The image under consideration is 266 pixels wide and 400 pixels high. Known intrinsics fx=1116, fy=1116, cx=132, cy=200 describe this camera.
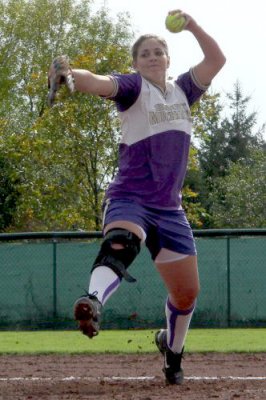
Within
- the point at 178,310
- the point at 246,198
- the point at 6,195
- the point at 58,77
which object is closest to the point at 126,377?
the point at 178,310

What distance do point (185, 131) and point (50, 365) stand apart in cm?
341

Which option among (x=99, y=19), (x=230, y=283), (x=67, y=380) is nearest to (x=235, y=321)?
(x=230, y=283)

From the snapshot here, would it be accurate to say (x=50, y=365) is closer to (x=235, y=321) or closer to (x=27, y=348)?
(x=27, y=348)

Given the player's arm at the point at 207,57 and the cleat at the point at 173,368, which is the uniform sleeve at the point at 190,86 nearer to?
the player's arm at the point at 207,57

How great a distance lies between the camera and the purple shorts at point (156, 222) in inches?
260

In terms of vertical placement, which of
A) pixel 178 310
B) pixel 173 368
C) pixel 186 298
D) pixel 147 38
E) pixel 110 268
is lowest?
pixel 173 368

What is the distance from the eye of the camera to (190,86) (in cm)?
723

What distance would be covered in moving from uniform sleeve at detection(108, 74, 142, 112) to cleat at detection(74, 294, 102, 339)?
136 centimetres

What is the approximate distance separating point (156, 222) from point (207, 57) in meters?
1.18

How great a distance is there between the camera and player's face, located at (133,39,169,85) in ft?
22.5

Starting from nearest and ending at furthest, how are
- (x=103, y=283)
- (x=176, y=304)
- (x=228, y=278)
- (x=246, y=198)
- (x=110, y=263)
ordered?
1. (x=103, y=283)
2. (x=110, y=263)
3. (x=176, y=304)
4. (x=228, y=278)
5. (x=246, y=198)

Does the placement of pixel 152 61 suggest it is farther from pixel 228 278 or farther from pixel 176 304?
pixel 228 278

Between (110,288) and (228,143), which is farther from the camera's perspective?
(228,143)

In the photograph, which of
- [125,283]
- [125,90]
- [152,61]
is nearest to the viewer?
[125,90]
